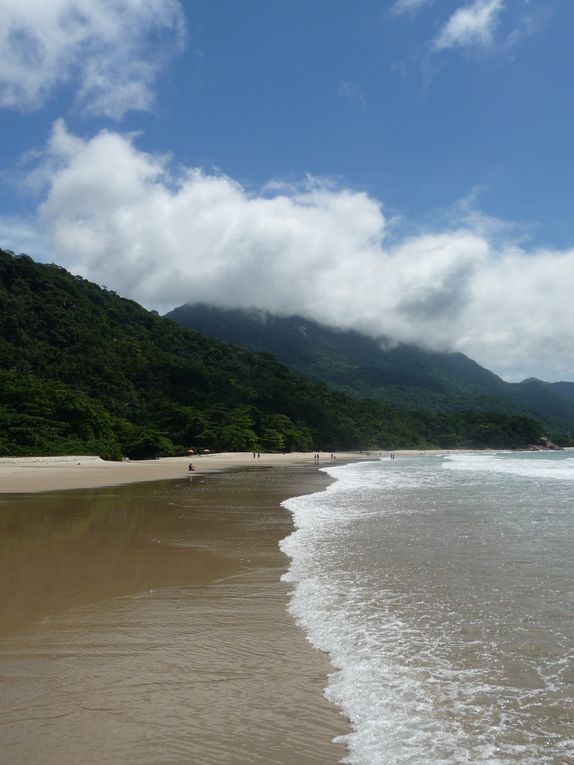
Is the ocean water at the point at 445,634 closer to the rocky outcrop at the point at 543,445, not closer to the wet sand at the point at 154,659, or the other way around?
the wet sand at the point at 154,659

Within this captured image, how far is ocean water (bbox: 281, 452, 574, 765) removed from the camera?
11.8 ft

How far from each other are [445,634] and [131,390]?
71737mm

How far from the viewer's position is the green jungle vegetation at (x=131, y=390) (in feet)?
147

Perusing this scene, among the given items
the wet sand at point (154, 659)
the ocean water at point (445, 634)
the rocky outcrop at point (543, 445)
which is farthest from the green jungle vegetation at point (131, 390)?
the rocky outcrop at point (543, 445)

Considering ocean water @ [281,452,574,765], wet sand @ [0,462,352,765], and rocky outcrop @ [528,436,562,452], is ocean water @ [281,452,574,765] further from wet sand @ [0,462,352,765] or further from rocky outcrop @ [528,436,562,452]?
rocky outcrop @ [528,436,562,452]

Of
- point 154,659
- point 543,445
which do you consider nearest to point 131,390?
point 154,659

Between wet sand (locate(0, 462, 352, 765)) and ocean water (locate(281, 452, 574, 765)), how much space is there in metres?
0.33

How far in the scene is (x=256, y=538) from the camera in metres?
11.1

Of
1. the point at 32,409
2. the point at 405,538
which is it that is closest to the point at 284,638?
the point at 405,538

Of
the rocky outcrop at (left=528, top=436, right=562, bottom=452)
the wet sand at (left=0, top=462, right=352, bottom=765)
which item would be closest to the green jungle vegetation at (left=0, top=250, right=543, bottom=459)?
the wet sand at (left=0, top=462, right=352, bottom=765)

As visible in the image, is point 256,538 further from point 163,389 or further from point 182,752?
point 163,389

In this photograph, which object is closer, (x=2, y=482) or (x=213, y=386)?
(x=2, y=482)

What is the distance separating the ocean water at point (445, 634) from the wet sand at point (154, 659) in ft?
1.08

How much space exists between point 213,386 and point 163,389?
10.5 meters
